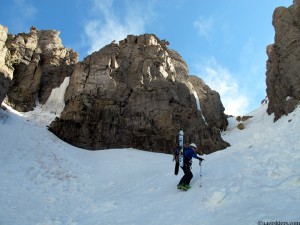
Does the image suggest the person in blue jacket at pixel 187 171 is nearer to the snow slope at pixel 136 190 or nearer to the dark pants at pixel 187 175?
the dark pants at pixel 187 175

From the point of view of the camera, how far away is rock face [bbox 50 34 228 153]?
34781mm

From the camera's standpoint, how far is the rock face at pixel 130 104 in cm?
3478

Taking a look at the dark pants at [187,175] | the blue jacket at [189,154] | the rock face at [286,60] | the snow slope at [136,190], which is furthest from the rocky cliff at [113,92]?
the dark pants at [187,175]

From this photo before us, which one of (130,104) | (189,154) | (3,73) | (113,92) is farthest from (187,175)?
(3,73)

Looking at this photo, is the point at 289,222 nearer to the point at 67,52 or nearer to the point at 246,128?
the point at 246,128

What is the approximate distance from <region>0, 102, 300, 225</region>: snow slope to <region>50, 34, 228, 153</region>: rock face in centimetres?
831

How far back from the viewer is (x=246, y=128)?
48.9 metres

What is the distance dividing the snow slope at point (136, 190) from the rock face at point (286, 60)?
19647mm

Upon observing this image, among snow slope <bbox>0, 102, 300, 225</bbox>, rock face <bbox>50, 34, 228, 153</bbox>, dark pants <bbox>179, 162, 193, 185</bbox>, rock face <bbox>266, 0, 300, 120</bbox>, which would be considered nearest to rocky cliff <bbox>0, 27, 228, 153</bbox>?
rock face <bbox>50, 34, 228, 153</bbox>

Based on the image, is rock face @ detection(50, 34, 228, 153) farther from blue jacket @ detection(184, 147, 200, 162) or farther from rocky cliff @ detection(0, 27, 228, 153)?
blue jacket @ detection(184, 147, 200, 162)

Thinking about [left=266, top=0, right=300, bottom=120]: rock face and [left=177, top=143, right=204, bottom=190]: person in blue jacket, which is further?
[left=266, top=0, right=300, bottom=120]: rock face

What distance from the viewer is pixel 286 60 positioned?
37281 mm

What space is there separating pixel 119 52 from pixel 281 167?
117 feet

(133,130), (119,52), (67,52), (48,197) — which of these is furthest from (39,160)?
(67,52)
